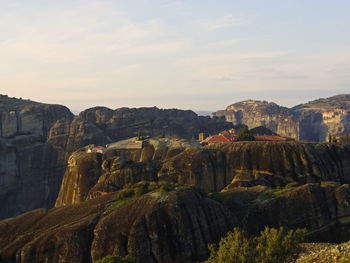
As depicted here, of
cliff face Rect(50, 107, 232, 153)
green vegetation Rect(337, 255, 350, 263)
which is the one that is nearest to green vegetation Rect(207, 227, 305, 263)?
green vegetation Rect(337, 255, 350, 263)

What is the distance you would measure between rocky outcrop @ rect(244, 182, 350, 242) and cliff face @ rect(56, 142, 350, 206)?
2211 cm

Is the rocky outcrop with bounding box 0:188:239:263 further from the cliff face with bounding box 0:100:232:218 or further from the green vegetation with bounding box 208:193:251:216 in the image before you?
the cliff face with bounding box 0:100:232:218

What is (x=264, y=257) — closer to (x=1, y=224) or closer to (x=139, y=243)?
(x=139, y=243)

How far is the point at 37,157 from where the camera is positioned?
493 feet

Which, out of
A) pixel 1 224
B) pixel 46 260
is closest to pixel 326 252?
pixel 46 260

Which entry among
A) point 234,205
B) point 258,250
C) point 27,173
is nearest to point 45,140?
point 27,173

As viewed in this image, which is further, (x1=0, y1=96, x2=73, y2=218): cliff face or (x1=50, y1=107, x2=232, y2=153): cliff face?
(x1=50, y1=107, x2=232, y2=153): cliff face

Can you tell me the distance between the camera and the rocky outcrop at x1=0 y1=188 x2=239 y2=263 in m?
42.1

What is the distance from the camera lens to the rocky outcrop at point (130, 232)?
42125mm

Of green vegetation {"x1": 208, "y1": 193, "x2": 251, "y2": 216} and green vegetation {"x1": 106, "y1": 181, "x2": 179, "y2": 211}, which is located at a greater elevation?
green vegetation {"x1": 106, "y1": 181, "x2": 179, "y2": 211}

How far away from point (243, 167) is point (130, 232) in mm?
44214

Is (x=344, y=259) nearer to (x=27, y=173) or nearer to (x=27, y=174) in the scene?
(x=27, y=174)

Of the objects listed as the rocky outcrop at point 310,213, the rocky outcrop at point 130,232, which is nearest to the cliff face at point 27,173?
the rocky outcrop at point 130,232

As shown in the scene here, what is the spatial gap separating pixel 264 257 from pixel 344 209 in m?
27.2
